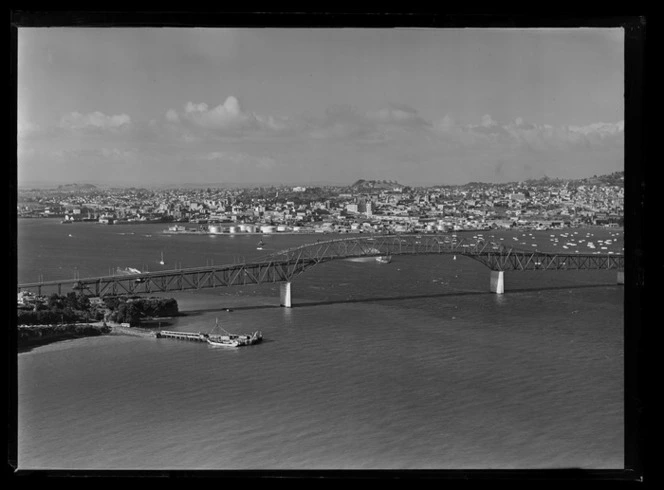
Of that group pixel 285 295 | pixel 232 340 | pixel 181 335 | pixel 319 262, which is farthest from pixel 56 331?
pixel 319 262

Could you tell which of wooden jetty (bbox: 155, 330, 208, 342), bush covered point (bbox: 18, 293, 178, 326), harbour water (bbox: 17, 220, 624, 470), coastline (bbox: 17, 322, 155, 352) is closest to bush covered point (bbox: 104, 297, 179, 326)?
bush covered point (bbox: 18, 293, 178, 326)

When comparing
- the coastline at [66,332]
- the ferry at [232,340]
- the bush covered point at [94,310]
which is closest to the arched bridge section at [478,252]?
the bush covered point at [94,310]

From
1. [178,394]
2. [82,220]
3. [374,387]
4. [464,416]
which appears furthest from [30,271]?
[464,416]

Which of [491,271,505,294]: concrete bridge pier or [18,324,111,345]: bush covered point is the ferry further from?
[491,271,505,294]: concrete bridge pier

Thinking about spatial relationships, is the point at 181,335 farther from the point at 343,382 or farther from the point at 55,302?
the point at 343,382

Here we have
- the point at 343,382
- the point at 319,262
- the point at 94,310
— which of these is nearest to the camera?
the point at 343,382
